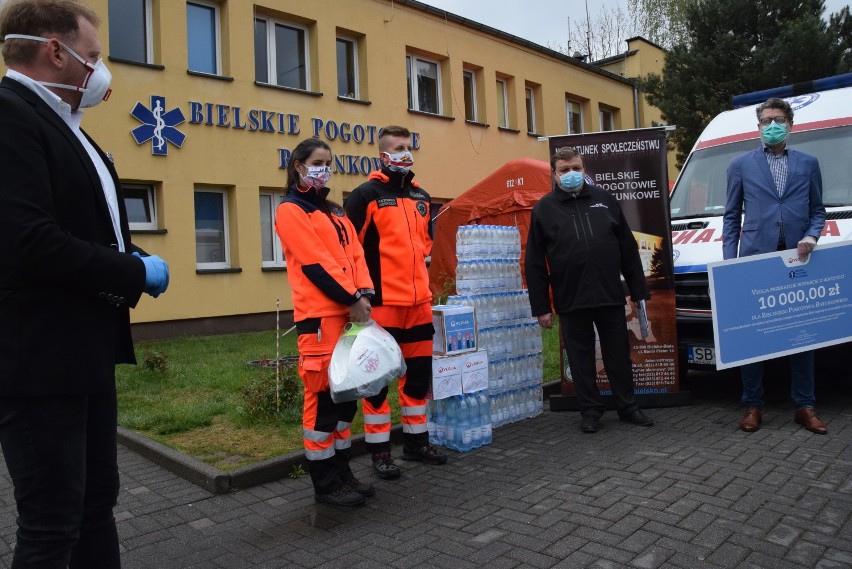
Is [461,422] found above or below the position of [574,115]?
below

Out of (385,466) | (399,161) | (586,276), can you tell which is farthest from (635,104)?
(385,466)

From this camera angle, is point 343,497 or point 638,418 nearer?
point 343,497

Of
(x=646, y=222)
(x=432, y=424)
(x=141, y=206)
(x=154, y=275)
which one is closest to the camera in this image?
(x=154, y=275)

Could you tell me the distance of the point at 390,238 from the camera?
4.82 m

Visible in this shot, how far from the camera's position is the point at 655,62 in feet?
88.5

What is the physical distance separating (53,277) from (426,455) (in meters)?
3.39

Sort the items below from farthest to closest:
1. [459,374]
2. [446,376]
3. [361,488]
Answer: [459,374] → [446,376] → [361,488]

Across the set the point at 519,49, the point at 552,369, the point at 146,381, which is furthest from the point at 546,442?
the point at 519,49

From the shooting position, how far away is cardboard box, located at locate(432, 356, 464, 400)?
204 inches

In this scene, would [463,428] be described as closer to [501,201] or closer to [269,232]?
[501,201]

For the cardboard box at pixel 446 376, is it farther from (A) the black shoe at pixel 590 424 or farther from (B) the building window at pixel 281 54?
(B) the building window at pixel 281 54

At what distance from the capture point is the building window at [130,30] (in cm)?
1236

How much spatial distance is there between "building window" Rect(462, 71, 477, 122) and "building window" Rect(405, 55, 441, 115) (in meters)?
1.16

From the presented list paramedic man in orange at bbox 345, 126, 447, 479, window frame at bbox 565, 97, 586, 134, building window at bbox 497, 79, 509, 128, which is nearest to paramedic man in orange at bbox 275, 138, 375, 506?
paramedic man in orange at bbox 345, 126, 447, 479
